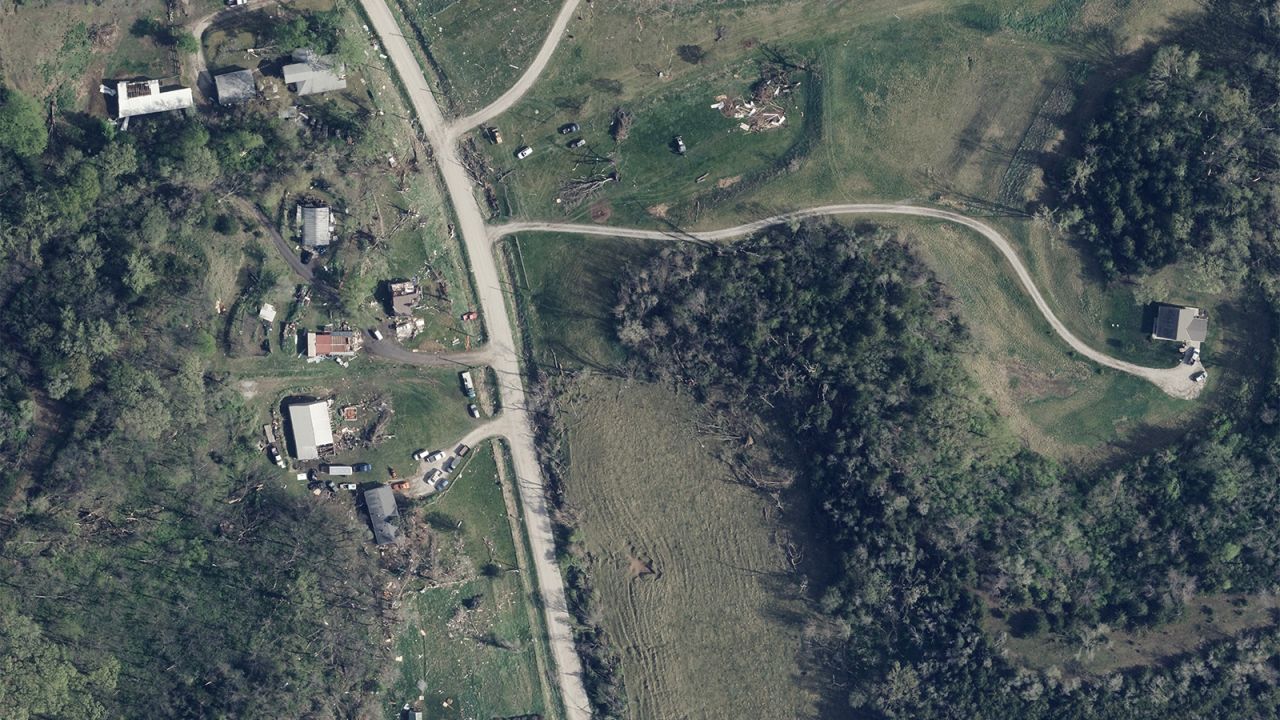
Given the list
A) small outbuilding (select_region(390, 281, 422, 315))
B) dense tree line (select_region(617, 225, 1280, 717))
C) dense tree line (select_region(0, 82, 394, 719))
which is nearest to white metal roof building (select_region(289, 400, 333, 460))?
dense tree line (select_region(0, 82, 394, 719))

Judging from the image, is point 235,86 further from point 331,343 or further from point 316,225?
point 331,343

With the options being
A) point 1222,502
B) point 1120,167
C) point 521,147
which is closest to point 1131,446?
point 1222,502

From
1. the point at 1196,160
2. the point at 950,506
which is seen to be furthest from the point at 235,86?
the point at 1196,160

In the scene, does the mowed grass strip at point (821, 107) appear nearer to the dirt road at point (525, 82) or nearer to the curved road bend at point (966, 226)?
the curved road bend at point (966, 226)

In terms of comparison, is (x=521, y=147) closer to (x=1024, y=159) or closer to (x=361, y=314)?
(x=361, y=314)

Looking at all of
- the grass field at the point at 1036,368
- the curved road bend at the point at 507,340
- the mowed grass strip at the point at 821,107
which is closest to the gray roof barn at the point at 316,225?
the curved road bend at the point at 507,340

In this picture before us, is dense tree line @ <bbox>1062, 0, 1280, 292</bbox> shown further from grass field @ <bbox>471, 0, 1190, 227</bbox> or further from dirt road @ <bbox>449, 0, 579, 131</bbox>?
dirt road @ <bbox>449, 0, 579, 131</bbox>

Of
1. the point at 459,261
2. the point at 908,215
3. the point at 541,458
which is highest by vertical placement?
the point at 908,215
